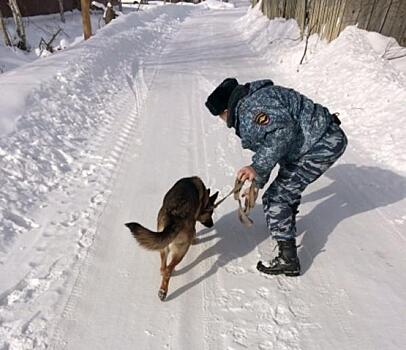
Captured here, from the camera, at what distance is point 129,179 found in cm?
451

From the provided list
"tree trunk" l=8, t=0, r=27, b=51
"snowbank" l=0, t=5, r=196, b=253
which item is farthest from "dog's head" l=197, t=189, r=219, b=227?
"tree trunk" l=8, t=0, r=27, b=51

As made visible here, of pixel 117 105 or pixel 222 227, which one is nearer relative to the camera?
pixel 222 227

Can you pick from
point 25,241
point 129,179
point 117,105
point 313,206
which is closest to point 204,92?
point 117,105

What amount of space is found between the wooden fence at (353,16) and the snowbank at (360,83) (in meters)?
0.17

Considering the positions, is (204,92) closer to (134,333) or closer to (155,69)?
(155,69)

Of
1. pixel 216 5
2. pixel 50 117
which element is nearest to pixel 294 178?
pixel 50 117

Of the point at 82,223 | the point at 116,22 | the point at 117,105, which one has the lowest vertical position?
the point at 116,22

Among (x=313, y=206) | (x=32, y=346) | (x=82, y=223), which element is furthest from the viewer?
(x=313, y=206)

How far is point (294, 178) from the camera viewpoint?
300 cm

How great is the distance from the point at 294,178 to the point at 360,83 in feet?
14.3

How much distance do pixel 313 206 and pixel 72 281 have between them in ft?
8.18

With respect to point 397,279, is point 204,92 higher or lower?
lower

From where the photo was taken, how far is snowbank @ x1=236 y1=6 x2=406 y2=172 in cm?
509

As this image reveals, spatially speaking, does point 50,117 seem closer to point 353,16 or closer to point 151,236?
point 151,236
